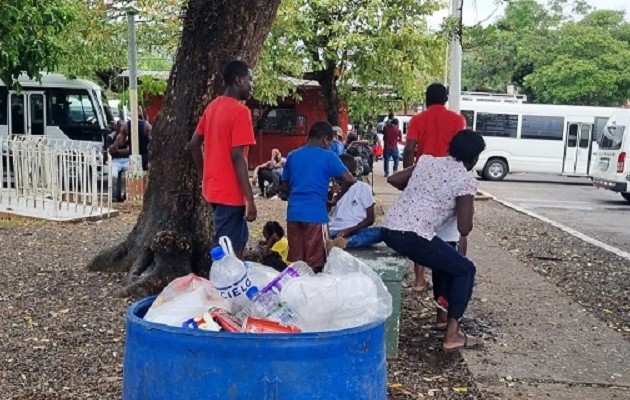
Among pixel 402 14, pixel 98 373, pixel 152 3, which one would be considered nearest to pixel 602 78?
pixel 402 14

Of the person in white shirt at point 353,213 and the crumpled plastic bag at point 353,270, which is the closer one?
the crumpled plastic bag at point 353,270

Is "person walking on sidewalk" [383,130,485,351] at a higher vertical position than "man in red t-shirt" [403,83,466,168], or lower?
lower

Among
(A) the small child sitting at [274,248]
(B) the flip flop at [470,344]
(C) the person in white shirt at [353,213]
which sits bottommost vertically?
(B) the flip flop at [470,344]

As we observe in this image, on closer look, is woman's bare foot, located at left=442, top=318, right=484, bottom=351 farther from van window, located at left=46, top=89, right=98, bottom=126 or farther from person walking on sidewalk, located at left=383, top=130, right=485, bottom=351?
van window, located at left=46, top=89, right=98, bottom=126

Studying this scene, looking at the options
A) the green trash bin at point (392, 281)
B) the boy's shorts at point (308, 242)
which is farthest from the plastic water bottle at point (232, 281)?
the boy's shorts at point (308, 242)

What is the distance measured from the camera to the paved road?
44.2ft

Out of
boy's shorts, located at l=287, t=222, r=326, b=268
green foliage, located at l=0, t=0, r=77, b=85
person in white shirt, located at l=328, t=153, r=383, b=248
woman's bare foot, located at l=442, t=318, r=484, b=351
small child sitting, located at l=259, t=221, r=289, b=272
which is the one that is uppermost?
green foliage, located at l=0, t=0, r=77, b=85

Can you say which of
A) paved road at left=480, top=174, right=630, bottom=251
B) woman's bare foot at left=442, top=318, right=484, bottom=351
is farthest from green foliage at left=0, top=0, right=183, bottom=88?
paved road at left=480, top=174, right=630, bottom=251

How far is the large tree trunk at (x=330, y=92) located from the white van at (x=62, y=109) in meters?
5.16

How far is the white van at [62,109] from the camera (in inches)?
702

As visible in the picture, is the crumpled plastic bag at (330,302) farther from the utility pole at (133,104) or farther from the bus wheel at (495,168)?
the bus wheel at (495,168)

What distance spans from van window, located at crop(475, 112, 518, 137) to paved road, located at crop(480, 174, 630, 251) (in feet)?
5.26

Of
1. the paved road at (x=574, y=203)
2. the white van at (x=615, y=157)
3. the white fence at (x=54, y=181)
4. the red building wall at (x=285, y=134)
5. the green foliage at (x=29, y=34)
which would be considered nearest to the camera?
the green foliage at (x=29, y=34)

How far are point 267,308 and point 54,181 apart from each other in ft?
31.7
